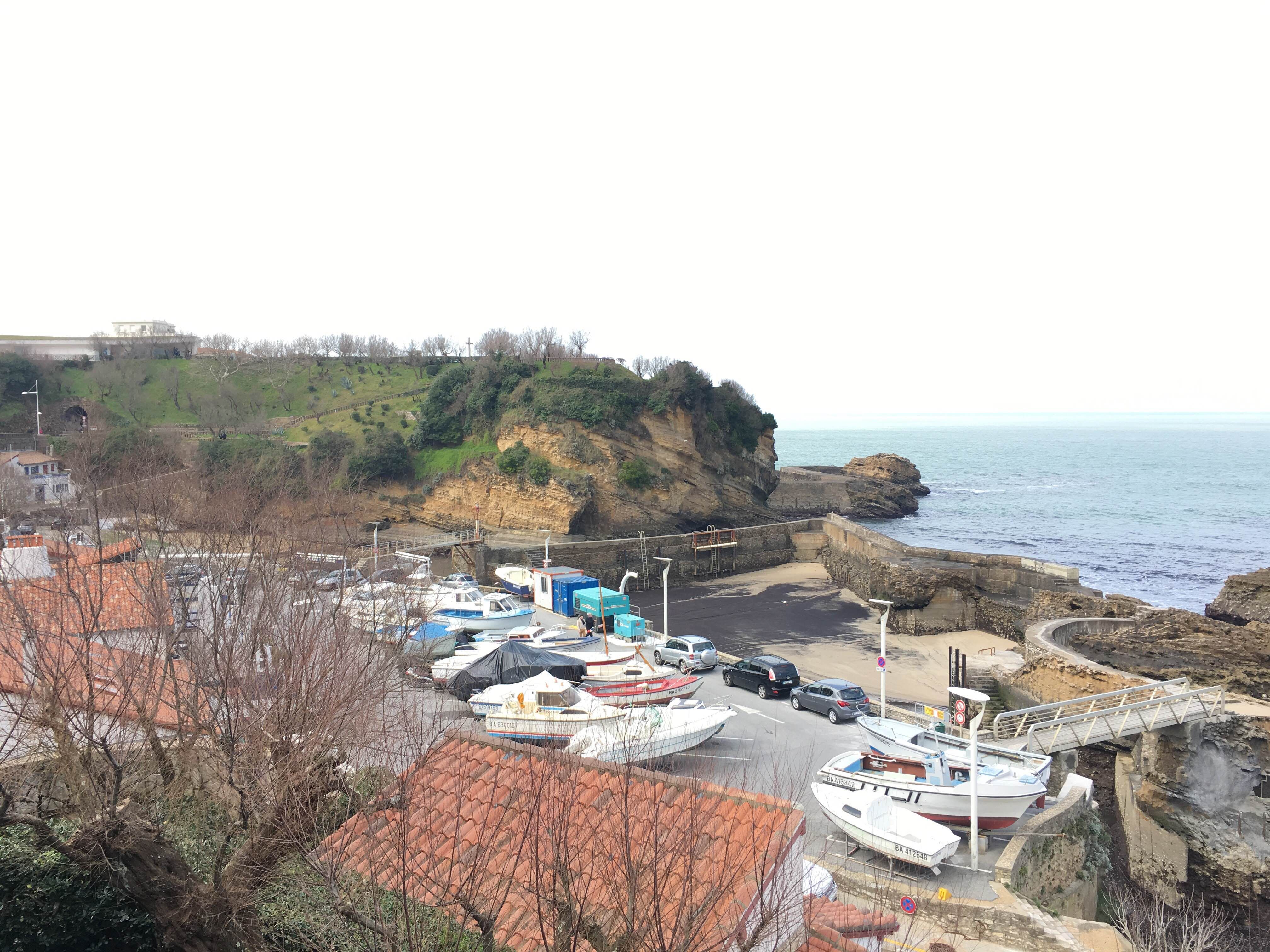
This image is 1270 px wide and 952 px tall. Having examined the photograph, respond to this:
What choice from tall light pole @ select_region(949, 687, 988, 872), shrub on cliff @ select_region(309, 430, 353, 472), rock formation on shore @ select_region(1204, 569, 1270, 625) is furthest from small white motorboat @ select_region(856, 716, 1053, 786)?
shrub on cliff @ select_region(309, 430, 353, 472)

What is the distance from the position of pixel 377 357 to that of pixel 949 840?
83905mm

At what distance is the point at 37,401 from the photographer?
205 feet

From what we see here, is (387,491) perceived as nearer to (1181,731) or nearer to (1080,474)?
(1181,731)

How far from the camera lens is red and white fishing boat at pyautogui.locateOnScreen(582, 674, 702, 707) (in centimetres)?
1784

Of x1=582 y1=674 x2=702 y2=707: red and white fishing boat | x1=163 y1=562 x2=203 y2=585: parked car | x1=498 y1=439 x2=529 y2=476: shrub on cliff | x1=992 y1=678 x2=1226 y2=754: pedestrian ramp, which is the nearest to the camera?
x1=163 y1=562 x2=203 y2=585: parked car

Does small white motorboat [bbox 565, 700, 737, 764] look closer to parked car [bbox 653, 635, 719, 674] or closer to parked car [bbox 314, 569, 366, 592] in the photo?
parked car [bbox 314, 569, 366, 592]

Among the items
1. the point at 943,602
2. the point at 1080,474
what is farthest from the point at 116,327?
the point at 1080,474

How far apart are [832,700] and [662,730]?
529 cm

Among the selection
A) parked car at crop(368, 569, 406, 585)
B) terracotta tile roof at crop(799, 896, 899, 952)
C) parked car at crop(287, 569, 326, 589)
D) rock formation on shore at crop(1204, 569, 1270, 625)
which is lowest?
rock formation on shore at crop(1204, 569, 1270, 625)

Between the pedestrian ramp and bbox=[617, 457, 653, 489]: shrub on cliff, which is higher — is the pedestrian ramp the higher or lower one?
the lower one

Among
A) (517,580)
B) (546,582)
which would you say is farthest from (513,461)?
(546,582)

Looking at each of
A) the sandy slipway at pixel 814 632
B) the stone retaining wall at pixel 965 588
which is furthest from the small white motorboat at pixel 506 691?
the stone retaining wall at pixel 965 588

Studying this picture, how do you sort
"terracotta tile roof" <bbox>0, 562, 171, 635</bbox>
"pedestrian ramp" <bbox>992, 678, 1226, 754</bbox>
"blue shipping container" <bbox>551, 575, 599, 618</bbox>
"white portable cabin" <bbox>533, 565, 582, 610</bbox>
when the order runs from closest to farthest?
"terracotta tile roof" <bbox>0, 562, 171, 635</bbox>
"pedestrian ramp" <bbox>992, 678, 1226, 754</bbox>
"blue shipping container" <bbox>551, 575, 599, 618</bbox>
"white portable cabin" <bbox>533, 565, 582, 610</bbox>

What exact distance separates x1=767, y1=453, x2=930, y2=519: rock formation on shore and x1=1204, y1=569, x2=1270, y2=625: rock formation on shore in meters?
34.5
